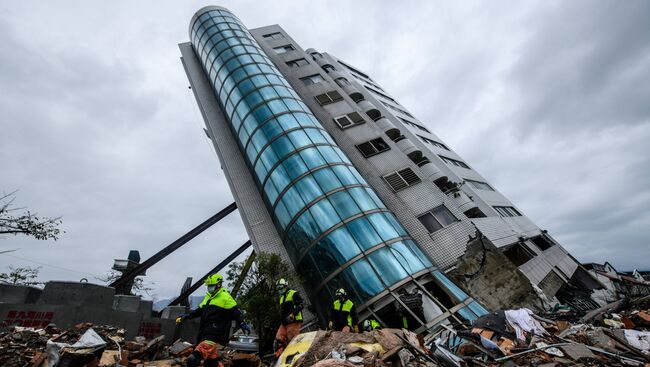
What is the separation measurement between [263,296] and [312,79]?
18.4 metres

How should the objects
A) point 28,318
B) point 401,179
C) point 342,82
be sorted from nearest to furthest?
1. point 28,318
2. point 401,179
3. point 342,82

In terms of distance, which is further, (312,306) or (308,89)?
(308,89)

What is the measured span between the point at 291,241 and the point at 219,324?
724 cm

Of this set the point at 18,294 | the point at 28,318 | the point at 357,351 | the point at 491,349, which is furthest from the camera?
the point at 18,294

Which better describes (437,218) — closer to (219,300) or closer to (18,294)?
(219,300)

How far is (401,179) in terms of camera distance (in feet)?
50.5

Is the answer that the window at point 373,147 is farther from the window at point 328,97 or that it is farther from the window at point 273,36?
the window at point 273,36

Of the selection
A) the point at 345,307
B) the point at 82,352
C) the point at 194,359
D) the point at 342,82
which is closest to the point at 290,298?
the point at 345,307

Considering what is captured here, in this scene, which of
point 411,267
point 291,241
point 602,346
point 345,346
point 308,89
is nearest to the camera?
point 345,346

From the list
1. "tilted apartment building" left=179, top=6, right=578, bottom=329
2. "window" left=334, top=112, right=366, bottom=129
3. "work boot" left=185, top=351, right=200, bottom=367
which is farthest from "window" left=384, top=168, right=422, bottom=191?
"work boot" left=185, top=351, right=200, bottom=367

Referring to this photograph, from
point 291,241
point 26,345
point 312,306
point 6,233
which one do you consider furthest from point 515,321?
point 6,233

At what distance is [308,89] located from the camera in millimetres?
21328

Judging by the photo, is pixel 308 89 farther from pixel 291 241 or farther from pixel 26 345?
pixel 26 345

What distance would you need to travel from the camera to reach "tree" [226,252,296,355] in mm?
9258
